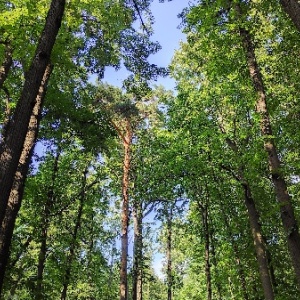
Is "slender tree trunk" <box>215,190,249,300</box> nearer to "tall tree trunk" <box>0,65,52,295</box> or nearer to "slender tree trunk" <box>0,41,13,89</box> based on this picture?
"tall tree trunk" <box>0,65,52,295</box>

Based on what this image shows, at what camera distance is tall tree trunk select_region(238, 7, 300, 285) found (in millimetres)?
8812

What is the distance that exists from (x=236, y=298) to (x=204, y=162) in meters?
8.26

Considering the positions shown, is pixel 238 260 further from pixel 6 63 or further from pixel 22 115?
pixel 22 115

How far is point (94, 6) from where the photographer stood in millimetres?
12562

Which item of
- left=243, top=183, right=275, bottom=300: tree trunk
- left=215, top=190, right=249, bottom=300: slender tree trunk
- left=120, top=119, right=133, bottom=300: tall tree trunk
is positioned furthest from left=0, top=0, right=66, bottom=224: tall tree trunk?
left=215, top=190, right=249, bottom=300: slender tree trunk

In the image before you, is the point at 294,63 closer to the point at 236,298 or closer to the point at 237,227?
the point at 237,227

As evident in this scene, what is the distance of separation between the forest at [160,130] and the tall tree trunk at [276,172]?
0.04m

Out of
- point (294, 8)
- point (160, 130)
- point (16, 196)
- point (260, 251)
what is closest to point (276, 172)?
point (294, 8)

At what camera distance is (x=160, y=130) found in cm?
1786

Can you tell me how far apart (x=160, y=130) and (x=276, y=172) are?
9142 mm

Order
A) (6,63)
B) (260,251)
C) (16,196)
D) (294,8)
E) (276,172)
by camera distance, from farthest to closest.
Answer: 1. (260,251)
2. (6,63)
3. (276,172)
4. (16,196)
5. (294,8)

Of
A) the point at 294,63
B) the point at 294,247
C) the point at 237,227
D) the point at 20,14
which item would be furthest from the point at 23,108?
the point at 237,227

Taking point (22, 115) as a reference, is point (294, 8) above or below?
above

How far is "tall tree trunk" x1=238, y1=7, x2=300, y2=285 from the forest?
35 millimetres
